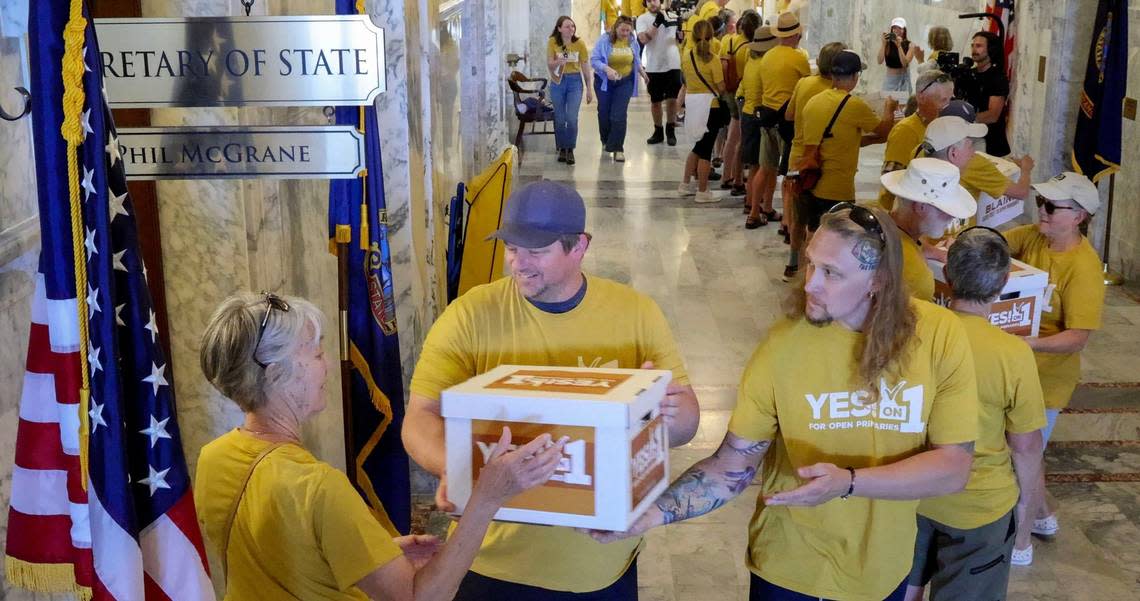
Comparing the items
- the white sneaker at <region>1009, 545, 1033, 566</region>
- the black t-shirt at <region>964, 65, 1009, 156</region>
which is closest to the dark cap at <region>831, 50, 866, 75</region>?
the black t-shirt at <region>964, 65, 1009, 156</region>

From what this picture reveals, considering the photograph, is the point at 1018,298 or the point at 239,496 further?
the point at 1018,298

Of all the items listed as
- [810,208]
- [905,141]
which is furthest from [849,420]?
[810,208]

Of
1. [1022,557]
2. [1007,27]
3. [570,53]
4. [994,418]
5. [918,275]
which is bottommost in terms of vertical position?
[1022,557]

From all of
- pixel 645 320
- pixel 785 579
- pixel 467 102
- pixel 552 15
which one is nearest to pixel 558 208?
pixel 645 320

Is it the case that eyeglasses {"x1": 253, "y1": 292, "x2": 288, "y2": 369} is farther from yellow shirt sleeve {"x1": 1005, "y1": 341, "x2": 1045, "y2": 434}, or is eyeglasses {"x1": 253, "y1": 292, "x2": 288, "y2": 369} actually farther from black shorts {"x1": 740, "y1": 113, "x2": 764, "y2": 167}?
black shorts {"x1": 740, "y1": 113, "x2": 764, "y2": 167}

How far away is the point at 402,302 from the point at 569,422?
9.42 feet

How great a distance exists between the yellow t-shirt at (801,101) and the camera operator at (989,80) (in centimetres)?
168

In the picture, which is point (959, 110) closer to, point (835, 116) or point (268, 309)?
point (835, 116)

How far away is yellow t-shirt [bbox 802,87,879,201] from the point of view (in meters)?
7.59

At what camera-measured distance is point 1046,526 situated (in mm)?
4969

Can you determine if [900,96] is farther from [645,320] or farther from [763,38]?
[645,320]

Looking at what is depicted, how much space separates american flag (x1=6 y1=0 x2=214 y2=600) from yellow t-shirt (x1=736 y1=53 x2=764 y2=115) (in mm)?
8570

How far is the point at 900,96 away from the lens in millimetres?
13734

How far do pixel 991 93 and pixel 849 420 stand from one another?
7.50 meters
